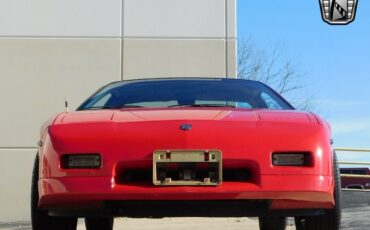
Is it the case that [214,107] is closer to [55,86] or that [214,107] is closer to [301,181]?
[301,181]

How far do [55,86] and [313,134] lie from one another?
775 cm

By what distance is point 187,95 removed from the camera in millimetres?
4773

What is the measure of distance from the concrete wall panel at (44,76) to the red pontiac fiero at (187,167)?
7.07m

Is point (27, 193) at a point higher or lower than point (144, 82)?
lower

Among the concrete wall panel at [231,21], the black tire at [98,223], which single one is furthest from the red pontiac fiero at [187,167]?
the concrete wall panel at [231,21]

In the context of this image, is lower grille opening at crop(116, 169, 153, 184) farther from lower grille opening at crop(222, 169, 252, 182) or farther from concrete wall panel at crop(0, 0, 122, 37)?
concrete wall panel at crop(0, 0, 122, 37)

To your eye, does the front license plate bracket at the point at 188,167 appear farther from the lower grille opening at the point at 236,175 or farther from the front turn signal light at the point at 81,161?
the front turn signal light at the point at 81,161

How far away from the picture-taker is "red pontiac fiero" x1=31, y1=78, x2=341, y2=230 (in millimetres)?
3574

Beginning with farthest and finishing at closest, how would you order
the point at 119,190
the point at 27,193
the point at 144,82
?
the point at 27,193, the point at 144,82, the point at 119,190

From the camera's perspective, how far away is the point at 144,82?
201 inches

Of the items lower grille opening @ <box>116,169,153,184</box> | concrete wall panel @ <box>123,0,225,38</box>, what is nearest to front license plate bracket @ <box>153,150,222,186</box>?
lower grille opening @ <box>116,169,153,184</box>

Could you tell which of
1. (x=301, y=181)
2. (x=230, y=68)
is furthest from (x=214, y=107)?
(x=230, y=68)

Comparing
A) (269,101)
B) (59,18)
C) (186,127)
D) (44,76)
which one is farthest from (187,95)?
(59,18)

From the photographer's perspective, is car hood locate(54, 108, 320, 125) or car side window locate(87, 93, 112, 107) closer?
car hood locate(54, 108, 320, 125)
